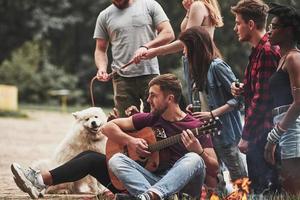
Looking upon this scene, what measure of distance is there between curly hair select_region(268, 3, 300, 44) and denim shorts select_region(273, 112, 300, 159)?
0.60 meters

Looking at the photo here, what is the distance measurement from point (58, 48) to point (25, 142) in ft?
95.3

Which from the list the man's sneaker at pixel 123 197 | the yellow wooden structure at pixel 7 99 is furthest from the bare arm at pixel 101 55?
the yellow wooden structure at pixel 7 99

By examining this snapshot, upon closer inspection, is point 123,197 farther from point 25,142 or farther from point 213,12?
point 25,142

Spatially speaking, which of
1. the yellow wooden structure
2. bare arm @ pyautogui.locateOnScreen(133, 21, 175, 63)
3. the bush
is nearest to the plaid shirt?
bare arm @ pyautogui.locateOnScreen(133, 21, 175, 63)

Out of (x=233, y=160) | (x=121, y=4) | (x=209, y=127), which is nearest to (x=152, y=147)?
(x=209, y=127)

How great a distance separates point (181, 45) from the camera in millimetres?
7227

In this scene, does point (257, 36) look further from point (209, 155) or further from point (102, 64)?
point (102, 64)

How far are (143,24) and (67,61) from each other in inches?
1389

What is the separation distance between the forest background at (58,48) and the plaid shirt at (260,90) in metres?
27.4

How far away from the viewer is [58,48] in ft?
144

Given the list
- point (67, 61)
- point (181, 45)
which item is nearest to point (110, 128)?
point (181, 45)

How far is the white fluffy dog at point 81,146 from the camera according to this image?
8.05 m

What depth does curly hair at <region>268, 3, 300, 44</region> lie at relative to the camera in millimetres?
5941

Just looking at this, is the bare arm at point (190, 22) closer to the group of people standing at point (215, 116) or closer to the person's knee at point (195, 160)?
the group of people standing at point (215, 116)
